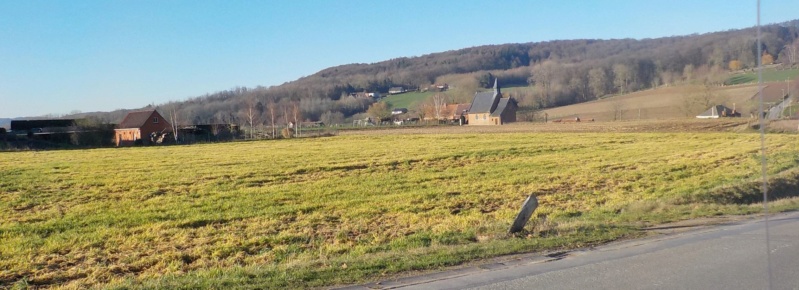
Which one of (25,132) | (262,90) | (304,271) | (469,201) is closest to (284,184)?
(469,201)

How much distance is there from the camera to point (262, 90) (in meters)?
191

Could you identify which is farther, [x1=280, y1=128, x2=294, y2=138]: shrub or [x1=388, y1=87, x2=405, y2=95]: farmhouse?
[x1=388, y1=87, x2=405, y2=95]: farmhouse

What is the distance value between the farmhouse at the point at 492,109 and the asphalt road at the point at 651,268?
3727 inches

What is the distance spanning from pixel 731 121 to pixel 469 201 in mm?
37178

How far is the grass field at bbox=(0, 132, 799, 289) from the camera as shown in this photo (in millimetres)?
9977

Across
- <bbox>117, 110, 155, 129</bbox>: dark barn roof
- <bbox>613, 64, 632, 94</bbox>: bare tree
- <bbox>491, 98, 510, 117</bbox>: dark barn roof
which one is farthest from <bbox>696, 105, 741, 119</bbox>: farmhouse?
<bbox>117, 110, 155, 129</bbox>: dark barn roof

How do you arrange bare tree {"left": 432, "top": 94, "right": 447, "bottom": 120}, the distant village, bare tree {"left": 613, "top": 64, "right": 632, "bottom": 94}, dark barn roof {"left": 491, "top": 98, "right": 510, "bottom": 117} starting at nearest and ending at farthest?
the distant village, bare tree {"left": 613, "top": 64, "right": 632, "bottom": 94}, dark barn roof {"left": 491, "top": 98, "right": 510, "bottom": 117}, bare tree {"left": 432, "top": 94, "right": 447, "bottom": 120}

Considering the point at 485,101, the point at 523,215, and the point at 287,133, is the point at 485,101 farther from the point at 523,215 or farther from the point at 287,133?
the point at 523,215

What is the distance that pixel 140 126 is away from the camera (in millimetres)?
85062

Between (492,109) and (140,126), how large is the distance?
5619 cm

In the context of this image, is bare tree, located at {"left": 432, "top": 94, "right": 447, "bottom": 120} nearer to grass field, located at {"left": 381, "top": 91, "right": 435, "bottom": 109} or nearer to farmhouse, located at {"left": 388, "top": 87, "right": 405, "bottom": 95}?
grass field, located at {"left": 381, "top": 91, "right": 435, "bottom": 109}

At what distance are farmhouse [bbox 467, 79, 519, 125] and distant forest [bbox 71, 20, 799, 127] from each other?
244 inches

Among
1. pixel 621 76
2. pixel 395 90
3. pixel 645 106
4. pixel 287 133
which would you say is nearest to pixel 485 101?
pixel 621 76

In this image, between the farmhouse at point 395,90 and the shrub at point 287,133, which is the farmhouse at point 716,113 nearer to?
the shrub at point 287,133
